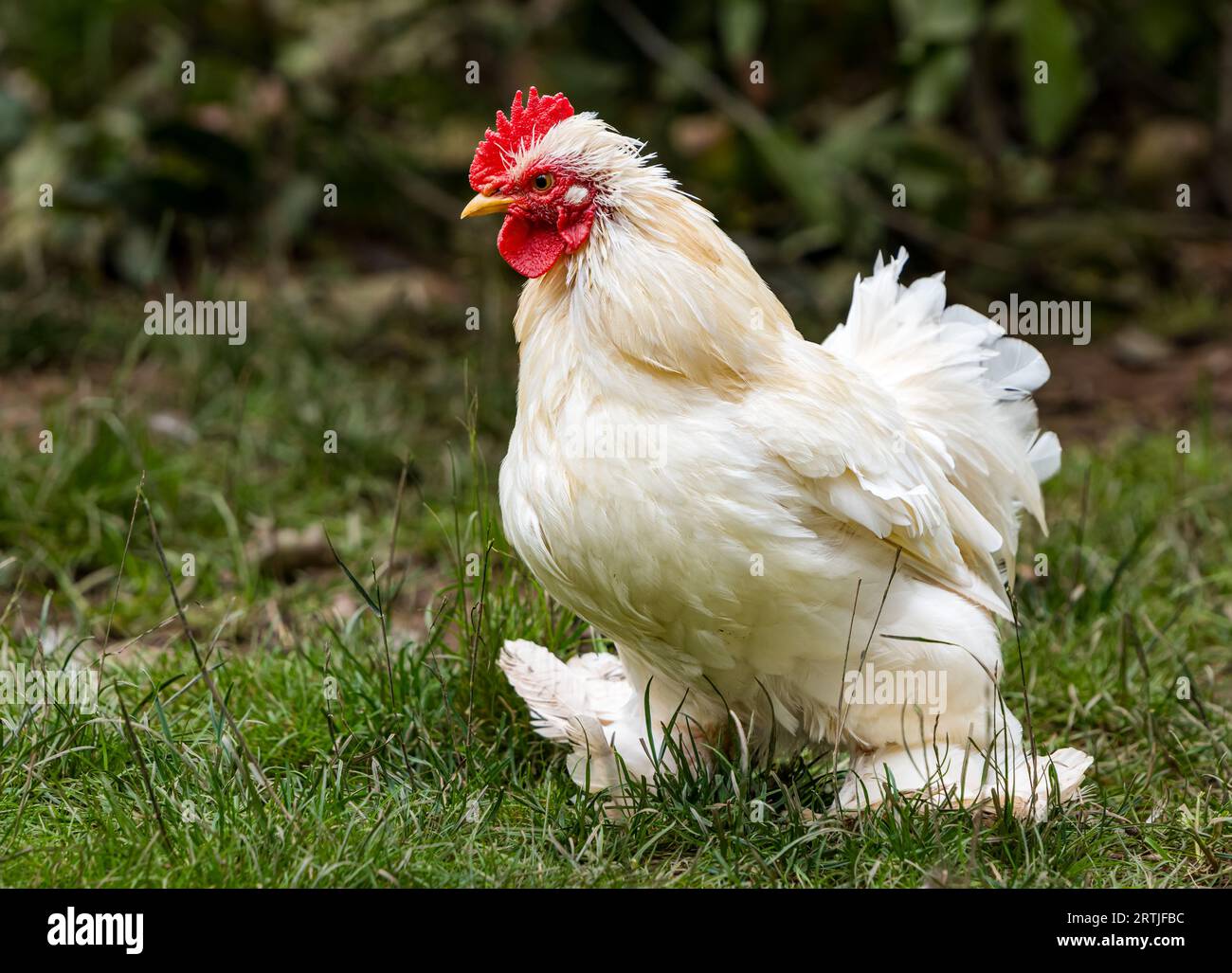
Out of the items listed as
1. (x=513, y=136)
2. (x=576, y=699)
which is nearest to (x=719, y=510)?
(x=576, y=699)

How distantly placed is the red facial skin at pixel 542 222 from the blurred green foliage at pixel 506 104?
4112 mm

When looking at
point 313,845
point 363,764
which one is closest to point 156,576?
point 363,764

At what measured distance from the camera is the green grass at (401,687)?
3.19 metres

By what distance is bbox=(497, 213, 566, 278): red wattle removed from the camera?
11.0 ft

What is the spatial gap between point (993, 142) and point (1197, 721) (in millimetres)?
5321

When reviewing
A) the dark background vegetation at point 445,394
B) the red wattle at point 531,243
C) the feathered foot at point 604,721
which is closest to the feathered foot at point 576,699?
the feathered foot at point 604,721

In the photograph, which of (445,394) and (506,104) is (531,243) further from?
(506,104)

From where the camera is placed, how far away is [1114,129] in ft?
33.3

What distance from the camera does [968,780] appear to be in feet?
11.3

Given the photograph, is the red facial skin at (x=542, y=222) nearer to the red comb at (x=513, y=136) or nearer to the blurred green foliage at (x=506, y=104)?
the red comb at (x=513, y=136)

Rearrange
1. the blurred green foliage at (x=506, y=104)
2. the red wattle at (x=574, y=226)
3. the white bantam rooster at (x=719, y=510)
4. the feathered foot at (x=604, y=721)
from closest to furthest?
the white bantam rooster at (x=719, y=510) → the red wattle at (x=574, y=226) → the feathered foot at (x=604, y=721) → the blurred green foliage at (x=506, y=104)

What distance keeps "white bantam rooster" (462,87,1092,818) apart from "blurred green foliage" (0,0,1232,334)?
407 cm
